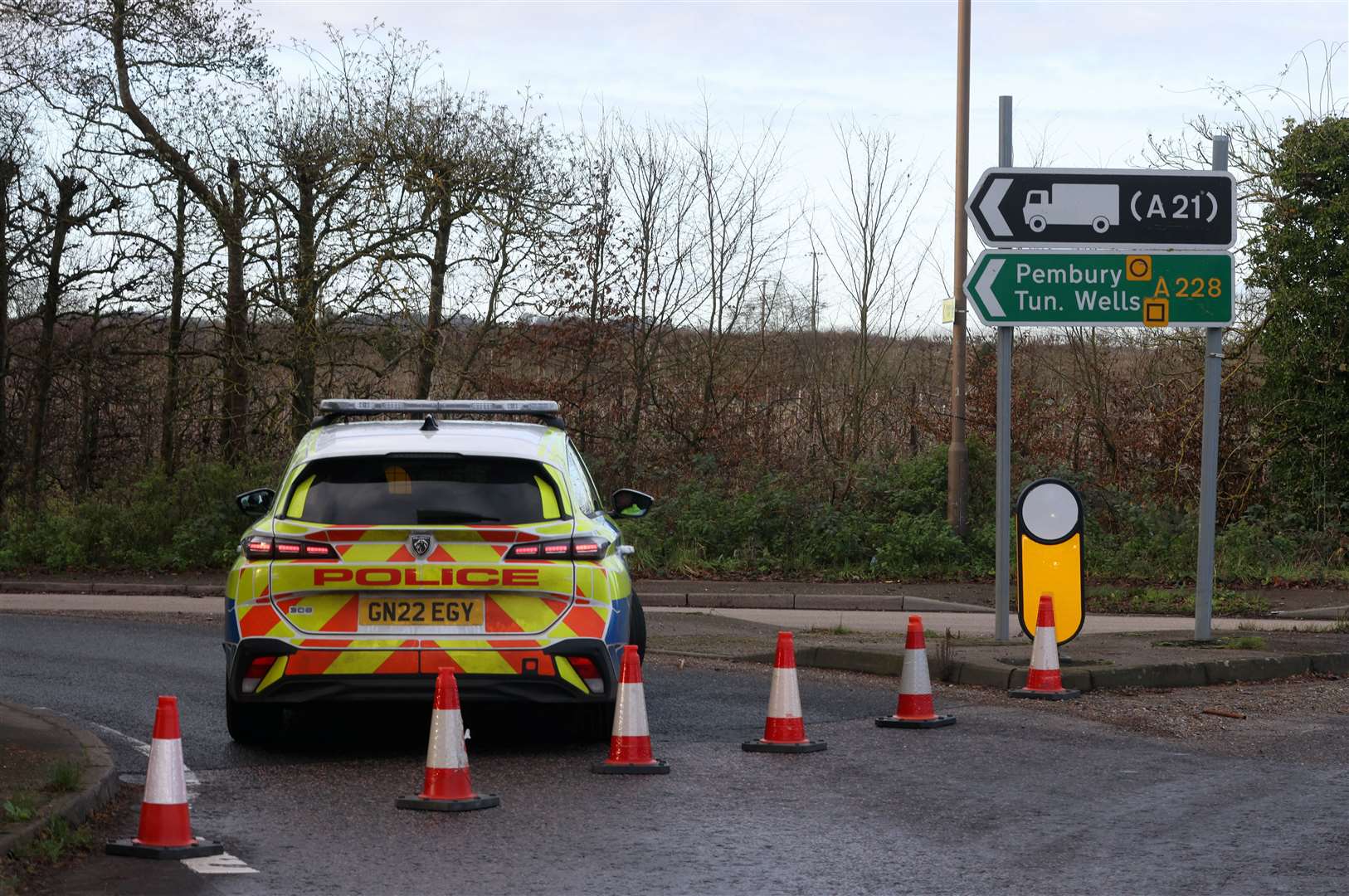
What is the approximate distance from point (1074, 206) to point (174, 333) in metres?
15.7

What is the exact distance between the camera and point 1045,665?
10.2 meters

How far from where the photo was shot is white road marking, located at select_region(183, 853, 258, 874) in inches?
222

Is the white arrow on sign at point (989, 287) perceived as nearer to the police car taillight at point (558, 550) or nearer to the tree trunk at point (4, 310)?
the police car taillight at point (558, 550)

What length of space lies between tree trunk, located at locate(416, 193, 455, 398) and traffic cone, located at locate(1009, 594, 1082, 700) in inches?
539

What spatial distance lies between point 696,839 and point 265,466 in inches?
658

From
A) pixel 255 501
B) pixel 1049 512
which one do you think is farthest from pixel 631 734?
pixel 1049 512

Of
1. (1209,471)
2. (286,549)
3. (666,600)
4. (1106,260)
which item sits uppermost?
(1106,260)

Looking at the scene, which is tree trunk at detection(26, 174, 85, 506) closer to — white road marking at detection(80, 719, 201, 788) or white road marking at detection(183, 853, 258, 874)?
white road marking at detection(80, 719, 201, 788)

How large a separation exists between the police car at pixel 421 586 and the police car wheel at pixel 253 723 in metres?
0.13

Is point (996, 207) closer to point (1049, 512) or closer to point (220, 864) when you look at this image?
point (1049, 512)

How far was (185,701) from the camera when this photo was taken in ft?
32.4

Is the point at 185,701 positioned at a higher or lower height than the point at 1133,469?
lower

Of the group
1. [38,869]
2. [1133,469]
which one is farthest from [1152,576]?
[38,869]

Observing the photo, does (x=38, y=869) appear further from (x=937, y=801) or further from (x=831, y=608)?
(x=831, y=608)
